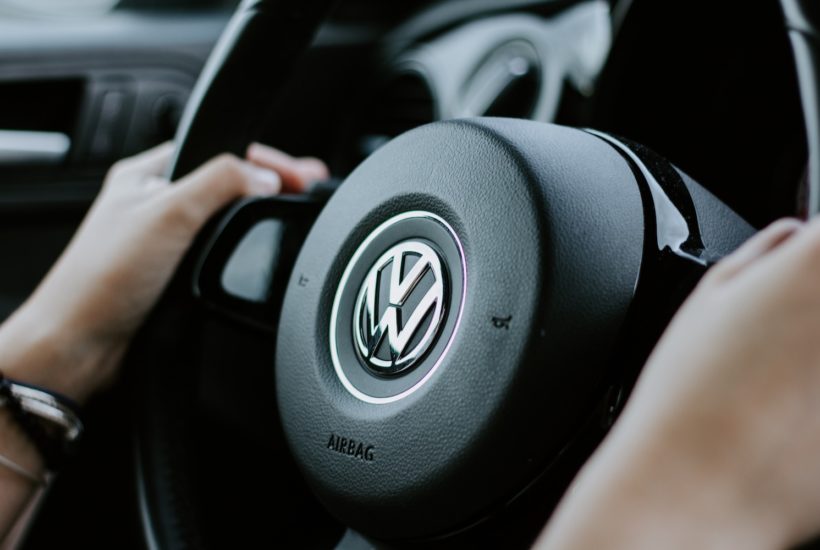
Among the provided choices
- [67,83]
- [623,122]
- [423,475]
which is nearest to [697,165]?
[623,122]

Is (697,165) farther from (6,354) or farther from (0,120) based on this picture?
(0,120)

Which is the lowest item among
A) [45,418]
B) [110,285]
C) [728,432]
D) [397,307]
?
[45,418]

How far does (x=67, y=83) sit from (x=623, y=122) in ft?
4.50

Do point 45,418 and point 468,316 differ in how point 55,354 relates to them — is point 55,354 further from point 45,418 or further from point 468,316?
point 468,316

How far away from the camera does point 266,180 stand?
0.92 metres

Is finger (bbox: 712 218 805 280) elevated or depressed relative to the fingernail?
elevated

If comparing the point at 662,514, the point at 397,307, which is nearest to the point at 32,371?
the point at 397,307

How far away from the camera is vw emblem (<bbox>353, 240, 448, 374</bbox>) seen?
1.97ft

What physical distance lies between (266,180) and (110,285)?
18 centimetres

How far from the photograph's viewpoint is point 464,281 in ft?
1.92

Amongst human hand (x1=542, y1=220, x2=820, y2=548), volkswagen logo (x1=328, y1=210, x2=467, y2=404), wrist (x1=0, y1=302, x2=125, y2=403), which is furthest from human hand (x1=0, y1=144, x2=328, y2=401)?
human hand (x1=542, y1=220, x2=820, y2=548)

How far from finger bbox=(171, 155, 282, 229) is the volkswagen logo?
242 mm

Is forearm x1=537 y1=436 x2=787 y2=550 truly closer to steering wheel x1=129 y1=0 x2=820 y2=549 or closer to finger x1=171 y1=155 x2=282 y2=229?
steering wheel x1=129 y1=0 x2=820 y2=549

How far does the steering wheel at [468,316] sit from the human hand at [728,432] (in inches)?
4.7
